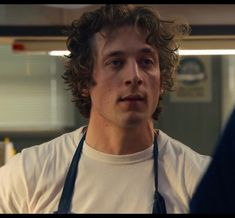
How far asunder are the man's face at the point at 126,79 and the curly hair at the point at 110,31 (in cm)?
2

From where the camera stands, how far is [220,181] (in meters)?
0.78

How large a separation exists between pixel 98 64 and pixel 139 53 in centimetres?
11

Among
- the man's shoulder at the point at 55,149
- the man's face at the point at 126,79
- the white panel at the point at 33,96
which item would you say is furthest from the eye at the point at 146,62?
the white panel at the point at 33,96

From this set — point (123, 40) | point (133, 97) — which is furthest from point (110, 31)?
point (133, 97)

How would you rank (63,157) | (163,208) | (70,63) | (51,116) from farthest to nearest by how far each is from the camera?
1. (51,116)
2. (70,63)
3. (63,157)
4. (163,208)

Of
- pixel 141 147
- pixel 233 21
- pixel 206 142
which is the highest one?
pixel 233 21

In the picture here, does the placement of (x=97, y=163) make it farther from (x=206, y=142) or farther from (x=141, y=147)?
(x=206, y=142)

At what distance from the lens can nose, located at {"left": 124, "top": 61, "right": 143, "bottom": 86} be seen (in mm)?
1130

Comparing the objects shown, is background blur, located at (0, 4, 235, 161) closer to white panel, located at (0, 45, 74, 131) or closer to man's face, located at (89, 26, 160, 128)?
white panel, located at (0, 45, 74, 131)

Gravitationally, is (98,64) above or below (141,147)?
above

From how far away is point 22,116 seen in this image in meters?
3.34

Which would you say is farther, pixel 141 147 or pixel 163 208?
pixel 141 147

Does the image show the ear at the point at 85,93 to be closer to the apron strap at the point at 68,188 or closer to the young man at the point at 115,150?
the young man at the point at 115,150

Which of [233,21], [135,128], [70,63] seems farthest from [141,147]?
[233,21]
